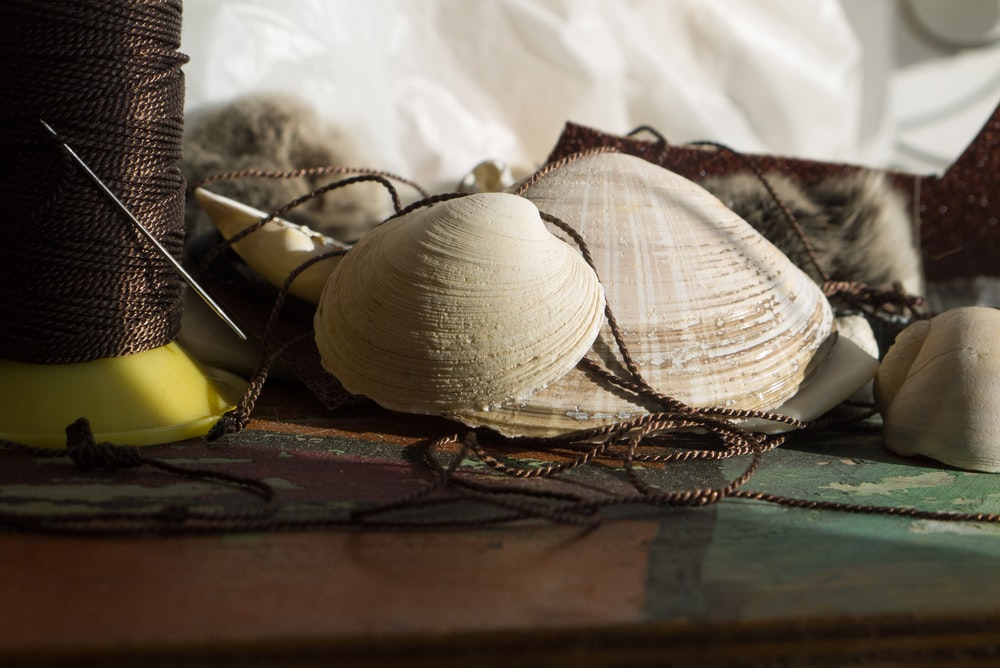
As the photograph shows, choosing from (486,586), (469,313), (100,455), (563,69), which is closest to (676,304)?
(469,313)

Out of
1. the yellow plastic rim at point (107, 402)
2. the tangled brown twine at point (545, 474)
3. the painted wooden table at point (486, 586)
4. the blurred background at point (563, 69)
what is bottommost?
the painted wooden table at point (486, 586)

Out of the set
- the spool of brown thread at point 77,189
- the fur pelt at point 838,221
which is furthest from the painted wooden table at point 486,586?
the fur pelt at point 838,221

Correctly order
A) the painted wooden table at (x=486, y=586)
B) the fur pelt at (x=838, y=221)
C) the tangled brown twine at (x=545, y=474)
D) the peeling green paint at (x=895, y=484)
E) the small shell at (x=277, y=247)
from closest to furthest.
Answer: the painted wooden table at (x=486, y=586) < the tangled brown twine at (x=545, y=474) < the peeling green paint at (x=895, y=484) < the small shell at (x=277, y=247) < the fur pelt at (x=838, y=221)

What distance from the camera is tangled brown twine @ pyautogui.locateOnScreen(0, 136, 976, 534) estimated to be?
0.59 m

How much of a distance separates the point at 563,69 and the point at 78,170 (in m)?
1.64

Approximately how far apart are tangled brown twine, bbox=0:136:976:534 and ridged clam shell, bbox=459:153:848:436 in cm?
2

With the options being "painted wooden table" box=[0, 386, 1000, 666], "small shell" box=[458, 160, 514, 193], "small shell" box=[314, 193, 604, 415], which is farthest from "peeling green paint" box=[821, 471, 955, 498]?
"small shell" box=[458, 160, 514, 193]

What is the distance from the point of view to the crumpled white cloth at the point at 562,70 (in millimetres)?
2051

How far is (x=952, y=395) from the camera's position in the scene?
789 mm

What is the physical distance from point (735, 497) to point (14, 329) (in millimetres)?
653

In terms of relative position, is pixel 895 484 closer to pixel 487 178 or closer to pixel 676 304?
pixel 676 304

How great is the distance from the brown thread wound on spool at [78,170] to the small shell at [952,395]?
2.45 feet

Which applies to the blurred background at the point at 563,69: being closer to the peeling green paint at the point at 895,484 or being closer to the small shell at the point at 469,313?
the small shell at the point at 469,313

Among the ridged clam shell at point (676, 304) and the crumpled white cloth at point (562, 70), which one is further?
the crumpled white cloth at point (562, 70)
